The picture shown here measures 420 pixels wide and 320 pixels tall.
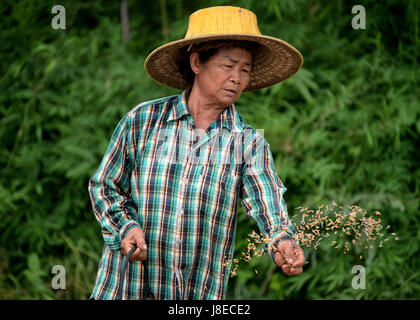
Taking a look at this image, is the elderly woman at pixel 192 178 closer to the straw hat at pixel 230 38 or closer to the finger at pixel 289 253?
the straw hat at pixel 230 38

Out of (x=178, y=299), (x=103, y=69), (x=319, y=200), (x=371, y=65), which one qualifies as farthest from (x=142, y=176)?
(x=371, y=65)

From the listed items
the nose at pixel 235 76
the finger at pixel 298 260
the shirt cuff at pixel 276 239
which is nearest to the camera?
the finger at pixel 298 260

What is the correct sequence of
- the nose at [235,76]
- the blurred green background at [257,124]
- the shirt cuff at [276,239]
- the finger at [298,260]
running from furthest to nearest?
the blurred green background at [257,124], the nose at [235,76], the shirt cuff at [276,239], the finger at [298,260]

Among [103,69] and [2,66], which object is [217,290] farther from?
[2,66]

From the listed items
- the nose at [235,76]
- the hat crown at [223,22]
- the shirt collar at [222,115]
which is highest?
the hat crown at [223,22]

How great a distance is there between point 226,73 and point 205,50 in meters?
0.12

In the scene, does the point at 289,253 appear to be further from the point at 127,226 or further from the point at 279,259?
the point at 127,226

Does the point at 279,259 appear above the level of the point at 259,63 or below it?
below

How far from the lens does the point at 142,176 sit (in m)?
1.85

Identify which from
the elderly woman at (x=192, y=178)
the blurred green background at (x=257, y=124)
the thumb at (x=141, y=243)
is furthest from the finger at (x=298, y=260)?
the blurred green background at (x=257, y=124)

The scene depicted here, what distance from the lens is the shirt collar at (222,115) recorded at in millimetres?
1864

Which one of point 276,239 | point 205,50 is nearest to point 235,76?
point 205,50

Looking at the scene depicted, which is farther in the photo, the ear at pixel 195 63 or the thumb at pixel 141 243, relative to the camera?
the ear at pixel 195 63

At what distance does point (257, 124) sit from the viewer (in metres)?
3.23
